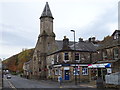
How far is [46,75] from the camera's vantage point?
5609 centimetres

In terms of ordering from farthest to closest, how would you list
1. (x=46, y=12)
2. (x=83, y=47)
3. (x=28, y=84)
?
(x=46, y=12)
(x=83, y=47)
(x=28, y=84)

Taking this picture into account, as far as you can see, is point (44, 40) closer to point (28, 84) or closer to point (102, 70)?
point (28, 84)

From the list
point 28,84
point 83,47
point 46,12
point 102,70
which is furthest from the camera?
point 46,12

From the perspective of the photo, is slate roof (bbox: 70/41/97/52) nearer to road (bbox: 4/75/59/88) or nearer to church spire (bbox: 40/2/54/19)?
road (bbox: 4/75/59/88)

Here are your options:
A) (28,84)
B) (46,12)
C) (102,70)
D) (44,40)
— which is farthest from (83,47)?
(46,12)

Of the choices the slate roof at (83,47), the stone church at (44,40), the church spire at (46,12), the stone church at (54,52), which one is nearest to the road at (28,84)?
the stone church at (54,52)

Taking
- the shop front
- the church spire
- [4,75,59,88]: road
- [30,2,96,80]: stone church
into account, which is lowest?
[4,75,59,88]: road

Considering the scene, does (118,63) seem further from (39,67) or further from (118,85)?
(39,67)

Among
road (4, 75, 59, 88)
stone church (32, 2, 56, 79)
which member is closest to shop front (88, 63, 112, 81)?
road (4, 75, 59, 88)

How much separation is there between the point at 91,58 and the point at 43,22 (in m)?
22.1

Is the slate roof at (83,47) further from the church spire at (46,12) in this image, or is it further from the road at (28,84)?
the church spire at (46,12)

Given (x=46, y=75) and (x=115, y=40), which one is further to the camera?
(x=46, y=75)

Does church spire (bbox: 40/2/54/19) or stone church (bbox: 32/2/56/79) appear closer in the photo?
stone church (bbox: 32/2/56/79)

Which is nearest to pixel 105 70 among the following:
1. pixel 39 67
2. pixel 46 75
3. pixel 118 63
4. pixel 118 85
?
pixel 118 63
